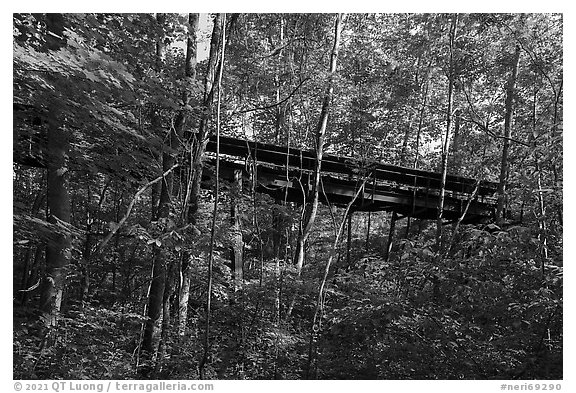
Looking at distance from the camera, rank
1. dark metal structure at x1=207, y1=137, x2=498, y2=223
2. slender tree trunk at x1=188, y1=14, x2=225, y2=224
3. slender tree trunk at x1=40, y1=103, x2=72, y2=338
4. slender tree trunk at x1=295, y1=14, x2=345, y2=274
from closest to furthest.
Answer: slender tree trunk at x1=40, y1=103, x2=72, y2=338, slender tree trunk at x1=188, y1=14, x2=225, y2=224, slender tree trunk at x1=295, y1=14, x2=345, y2=274, dark metal structure at x1=207, y1=137, x2=498, y2=223

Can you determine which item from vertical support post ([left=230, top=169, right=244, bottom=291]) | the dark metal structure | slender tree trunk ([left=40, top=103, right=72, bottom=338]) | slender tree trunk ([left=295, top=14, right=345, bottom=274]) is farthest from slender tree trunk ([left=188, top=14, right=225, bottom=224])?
slender tree trunk ([left=295, top=14, right=345, bottom=274])

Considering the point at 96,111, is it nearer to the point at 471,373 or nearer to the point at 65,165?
the point at 65,165

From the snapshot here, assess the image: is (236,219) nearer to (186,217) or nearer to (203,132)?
(186,217)

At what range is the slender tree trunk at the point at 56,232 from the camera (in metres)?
4.14

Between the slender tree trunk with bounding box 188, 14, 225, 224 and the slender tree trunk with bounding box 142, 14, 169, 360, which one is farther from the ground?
the slender tree trunk with bounding box 188, 14, 225, 224

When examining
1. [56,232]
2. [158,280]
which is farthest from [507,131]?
[56,232]

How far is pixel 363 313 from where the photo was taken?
431 cm

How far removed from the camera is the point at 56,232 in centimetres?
392

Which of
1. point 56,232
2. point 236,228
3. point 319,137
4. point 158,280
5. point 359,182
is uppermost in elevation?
point 319,137

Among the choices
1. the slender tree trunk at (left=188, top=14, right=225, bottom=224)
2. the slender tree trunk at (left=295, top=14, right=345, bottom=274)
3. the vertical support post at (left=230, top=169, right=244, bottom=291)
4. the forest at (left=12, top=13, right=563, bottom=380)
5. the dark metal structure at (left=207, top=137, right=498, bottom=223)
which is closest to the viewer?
the forest at (left=12, top=13, right=563, bottom=380)

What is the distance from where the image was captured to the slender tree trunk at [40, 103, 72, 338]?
4.14 metres

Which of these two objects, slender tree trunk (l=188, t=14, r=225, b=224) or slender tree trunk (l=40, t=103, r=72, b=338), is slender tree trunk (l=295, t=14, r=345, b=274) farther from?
slender tree trunk (l=40, t=103, r=72, b=338)

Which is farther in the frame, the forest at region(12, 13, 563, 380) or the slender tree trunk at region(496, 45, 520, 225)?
the slender tree trunk at region(496, 45, 520, 225)

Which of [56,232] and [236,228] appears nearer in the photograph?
[56,232]
